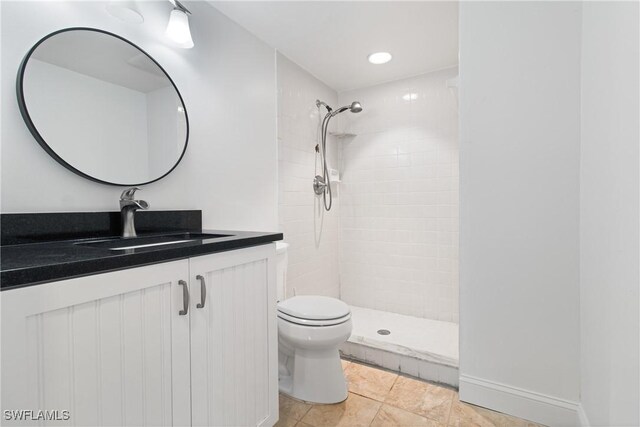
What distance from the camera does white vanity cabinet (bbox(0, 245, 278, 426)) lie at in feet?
2.13

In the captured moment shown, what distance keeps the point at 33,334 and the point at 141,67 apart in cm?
124

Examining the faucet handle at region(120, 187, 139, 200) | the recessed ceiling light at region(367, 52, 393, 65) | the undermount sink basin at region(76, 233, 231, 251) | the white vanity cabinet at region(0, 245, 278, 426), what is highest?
the recessed ceiling light at region(367, 52, 393, 65)

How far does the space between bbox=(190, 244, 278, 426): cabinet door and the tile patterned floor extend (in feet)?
0.92

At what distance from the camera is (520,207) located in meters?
1.49

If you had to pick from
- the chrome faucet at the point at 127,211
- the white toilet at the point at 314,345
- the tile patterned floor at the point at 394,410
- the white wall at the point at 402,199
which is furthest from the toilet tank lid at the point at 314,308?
the white wall at the point at 402,199

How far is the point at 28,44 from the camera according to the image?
3.64 ft

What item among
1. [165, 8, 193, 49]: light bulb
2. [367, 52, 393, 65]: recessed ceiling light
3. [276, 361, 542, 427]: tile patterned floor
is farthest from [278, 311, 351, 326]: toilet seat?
[367, 52, 393, 65]: recessed ceiling light

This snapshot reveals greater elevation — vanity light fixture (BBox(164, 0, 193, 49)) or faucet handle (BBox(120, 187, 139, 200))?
vanity light fixture (BBox(164, 0, 193, 49))

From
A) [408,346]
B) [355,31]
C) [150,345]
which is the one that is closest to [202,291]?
[150,345]

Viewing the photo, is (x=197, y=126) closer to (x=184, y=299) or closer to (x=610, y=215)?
(x=184, y=299)

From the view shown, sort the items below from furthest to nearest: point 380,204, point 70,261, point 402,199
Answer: point 380,204
point 402,199
point 70,261

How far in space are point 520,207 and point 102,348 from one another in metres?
1.70

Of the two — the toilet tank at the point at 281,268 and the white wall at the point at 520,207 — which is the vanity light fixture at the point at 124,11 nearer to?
the toilet tank at the point at 281,268

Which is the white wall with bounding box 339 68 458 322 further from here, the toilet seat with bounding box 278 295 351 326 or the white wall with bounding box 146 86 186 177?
the white wall with bounding box 146 86 186 177
